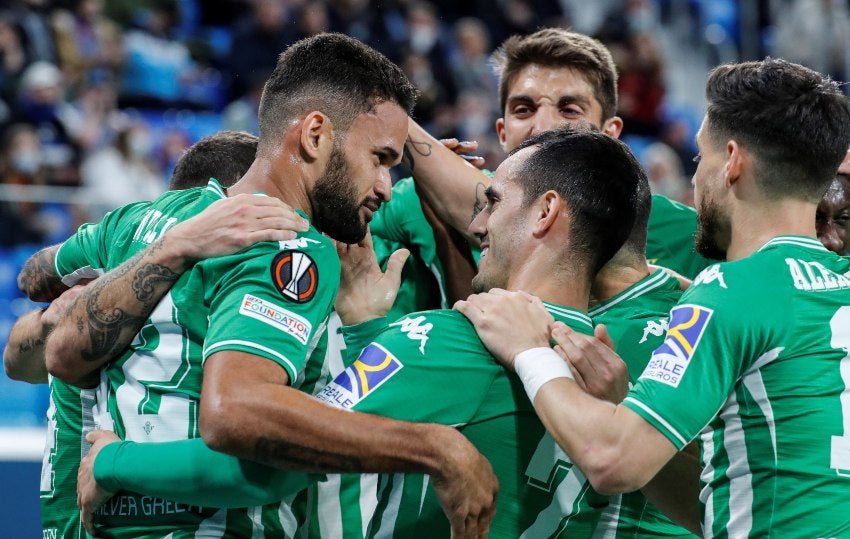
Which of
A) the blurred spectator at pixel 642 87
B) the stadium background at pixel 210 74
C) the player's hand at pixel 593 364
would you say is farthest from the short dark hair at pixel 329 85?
the blurred spectator at pixel 642 87

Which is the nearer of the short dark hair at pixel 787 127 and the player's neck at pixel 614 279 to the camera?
the short dark hair at pixel 787 127

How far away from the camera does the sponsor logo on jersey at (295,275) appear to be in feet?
9.23

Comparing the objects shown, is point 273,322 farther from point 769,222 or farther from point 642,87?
point 642,87

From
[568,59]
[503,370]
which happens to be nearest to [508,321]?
[503,370]

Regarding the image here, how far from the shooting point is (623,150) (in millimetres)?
3396

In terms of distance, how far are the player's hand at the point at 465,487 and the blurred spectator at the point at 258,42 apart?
938 cm

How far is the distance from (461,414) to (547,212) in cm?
71

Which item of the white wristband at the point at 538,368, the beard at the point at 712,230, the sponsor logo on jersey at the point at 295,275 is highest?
the beard at the point at 712,230

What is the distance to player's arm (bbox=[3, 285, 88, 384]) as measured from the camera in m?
3.93

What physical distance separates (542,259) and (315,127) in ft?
2.72

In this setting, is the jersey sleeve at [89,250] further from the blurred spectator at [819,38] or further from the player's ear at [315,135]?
the blurred spectator at [819,38]

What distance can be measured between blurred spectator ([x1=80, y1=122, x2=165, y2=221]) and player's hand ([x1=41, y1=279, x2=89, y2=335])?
19.1ft

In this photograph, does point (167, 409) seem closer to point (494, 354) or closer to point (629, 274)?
point (494, 354)

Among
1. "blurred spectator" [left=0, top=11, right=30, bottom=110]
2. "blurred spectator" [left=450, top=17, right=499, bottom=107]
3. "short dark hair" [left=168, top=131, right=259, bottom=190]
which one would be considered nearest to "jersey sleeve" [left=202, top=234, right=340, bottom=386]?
Answer: "short dark hair" [left=168, top=131, right=259, bottom=190]
